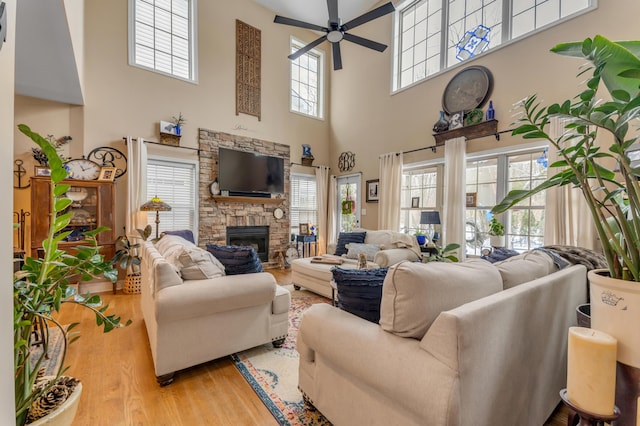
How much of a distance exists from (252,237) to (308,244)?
1.33 metres

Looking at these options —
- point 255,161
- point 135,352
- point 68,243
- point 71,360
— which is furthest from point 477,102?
point 68,243

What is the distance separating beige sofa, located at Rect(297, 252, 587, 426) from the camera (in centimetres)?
99

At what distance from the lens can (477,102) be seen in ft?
14.3

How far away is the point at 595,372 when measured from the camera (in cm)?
76

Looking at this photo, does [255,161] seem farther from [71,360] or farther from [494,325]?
[494,325]

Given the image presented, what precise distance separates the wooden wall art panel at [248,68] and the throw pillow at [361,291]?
505 cm

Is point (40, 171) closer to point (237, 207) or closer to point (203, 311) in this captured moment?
point (237, 207)

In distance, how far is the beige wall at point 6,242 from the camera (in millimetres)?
609

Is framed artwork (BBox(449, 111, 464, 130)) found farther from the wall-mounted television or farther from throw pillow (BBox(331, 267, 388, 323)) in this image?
throw pillow (BBox(331, 267, 388, 323))

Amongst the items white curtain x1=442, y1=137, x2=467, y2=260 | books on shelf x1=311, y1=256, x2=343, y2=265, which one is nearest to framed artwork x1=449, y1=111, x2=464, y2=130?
white curtain x1=442, y1=137, x2=467, y2=260

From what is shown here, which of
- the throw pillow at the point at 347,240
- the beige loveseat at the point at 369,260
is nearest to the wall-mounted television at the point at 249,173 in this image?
the throw pillow at the point at 347,240

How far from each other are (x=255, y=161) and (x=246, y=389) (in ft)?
14.7

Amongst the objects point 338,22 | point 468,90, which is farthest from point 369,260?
point 338,22

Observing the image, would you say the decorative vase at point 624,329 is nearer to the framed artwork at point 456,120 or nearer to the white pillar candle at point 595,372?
the white pillar candle at point 595,372
